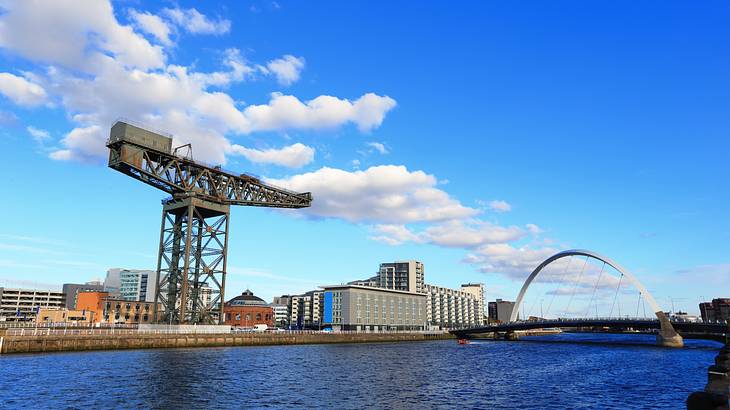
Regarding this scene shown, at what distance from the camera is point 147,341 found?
7044 cm

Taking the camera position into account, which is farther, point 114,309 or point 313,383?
Answer: point 114,309

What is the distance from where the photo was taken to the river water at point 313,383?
108 feet

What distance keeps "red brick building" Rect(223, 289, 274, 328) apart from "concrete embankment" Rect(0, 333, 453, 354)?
6091 centimetres

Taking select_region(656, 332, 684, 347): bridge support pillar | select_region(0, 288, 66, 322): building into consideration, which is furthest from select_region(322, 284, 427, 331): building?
select_region(0, 288, 66, 322): building

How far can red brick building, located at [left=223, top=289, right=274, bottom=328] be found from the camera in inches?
6442

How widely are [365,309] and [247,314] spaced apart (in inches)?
1565

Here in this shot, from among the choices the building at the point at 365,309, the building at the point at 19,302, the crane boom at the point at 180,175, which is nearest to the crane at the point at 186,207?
the crane boom at the point at 180,175

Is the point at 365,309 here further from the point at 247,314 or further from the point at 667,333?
the point at 667,333

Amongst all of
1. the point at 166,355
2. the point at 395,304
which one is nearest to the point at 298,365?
the point at 166,355

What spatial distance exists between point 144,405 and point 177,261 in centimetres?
5384

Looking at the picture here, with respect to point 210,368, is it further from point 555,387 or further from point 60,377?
point 555,387

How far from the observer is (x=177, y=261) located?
266 feet

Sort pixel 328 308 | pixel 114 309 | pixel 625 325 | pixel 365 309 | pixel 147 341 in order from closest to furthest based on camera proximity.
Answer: pixel 147 341 < pixel 625 325 < pixel 114 309 < pixel 328 308 < pixel 365 309

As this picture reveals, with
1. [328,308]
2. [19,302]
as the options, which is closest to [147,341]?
[328,308]
